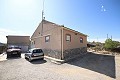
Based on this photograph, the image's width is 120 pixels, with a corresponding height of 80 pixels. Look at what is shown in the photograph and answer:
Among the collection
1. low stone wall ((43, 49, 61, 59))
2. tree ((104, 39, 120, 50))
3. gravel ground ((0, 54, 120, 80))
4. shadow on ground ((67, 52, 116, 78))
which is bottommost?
gravel ground ((0, 54, 120, 80))

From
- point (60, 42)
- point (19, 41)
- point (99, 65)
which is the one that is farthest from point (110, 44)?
point (19, 41)

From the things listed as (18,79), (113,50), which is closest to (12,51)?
(18,79)

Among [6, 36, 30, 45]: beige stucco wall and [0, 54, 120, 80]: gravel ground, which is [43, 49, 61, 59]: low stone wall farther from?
[6, 36, 30, 45]: beige stucco wall

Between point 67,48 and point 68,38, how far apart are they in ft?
4.82

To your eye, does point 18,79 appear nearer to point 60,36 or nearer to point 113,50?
point 60,36

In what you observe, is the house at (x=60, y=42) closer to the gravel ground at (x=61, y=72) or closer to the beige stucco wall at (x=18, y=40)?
the gravel ground at (x=61, y=72)

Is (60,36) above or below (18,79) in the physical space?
above

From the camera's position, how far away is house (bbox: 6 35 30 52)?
28.8 meters

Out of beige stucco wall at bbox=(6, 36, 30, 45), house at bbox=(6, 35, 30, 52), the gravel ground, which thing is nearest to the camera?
the gravel ground

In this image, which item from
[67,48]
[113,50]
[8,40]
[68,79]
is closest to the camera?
[68,79]

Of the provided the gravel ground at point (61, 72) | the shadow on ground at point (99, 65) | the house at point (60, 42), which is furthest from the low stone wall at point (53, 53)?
the gravel ground at point (61, 72)

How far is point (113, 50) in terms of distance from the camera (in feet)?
79.2

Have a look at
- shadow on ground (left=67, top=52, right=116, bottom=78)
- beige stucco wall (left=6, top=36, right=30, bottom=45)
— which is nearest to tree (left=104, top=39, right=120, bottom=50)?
shadow on ground (left=67, top=52, right=116, bottom=78)

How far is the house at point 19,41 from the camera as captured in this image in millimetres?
28755
